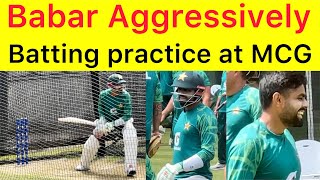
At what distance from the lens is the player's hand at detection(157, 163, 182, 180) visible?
248 centimetres

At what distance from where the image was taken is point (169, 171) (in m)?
2.50

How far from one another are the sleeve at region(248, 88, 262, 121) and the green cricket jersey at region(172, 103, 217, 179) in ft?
0.60

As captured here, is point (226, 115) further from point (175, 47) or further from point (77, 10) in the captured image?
point (77, 10)

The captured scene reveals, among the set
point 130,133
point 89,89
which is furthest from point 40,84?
point 130,133

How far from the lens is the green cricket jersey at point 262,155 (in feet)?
6.29

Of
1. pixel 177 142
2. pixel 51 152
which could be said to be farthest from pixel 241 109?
pixel 51 152

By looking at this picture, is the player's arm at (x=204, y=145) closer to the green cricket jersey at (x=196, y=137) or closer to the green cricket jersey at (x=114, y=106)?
the green cricket jersey at (x=196, y=137)

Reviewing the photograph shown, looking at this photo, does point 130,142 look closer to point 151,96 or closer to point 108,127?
point 108,127

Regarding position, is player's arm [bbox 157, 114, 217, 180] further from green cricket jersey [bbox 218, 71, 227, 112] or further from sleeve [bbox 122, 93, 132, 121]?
sleeve [bbox 122, 93, 132, 121]

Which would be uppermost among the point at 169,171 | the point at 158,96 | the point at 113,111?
the point at 158,96

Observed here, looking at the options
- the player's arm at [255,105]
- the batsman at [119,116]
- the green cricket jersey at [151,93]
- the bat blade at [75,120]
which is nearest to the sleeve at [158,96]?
the green cricket jersey at [151,93]

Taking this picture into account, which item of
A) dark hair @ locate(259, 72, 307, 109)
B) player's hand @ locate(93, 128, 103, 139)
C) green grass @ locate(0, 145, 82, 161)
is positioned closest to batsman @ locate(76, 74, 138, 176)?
player's hand @ locate(93, 128, 103, 139)

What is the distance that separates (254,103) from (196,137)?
1.01 feet

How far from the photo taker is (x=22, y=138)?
4320 millimetres
